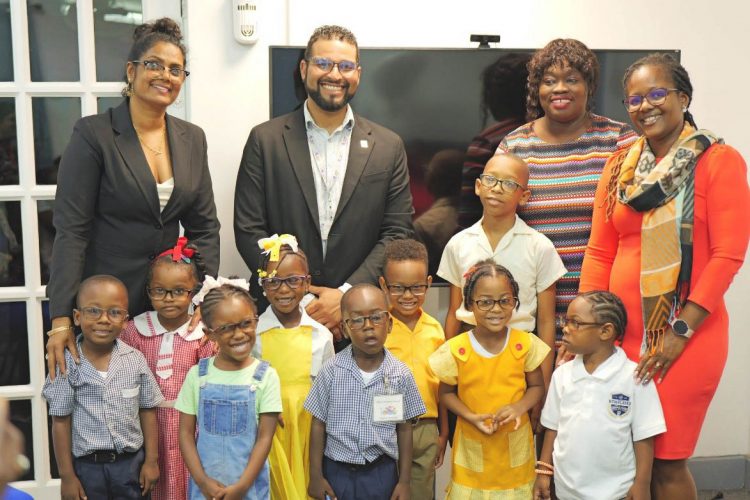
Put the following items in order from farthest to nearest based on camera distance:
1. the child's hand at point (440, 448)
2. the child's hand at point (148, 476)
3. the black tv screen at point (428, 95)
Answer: the black tv screen at point (428, 95) < the child's hand at point (440, 448) < the child's hand at point (148, 476)

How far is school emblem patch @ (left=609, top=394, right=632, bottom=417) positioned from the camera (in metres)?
2.89

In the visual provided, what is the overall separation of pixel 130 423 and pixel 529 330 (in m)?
1.46

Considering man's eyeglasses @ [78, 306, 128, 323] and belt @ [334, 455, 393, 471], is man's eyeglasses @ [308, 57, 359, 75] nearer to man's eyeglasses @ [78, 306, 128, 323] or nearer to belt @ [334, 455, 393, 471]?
man's eyeglasses @ [78, 306, 128, 323]

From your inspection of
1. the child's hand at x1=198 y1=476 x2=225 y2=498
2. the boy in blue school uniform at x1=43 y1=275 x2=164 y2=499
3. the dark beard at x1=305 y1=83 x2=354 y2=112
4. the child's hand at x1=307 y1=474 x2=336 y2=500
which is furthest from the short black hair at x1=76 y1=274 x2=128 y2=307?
the dark beard at x1=305 y1=83 x2=354 y2=112

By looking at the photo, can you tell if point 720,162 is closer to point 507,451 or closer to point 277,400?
point 507,451

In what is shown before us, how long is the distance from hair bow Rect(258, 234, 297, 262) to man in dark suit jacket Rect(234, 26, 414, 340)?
175mm

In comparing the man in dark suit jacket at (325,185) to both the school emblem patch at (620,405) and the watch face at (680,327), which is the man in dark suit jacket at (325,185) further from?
the watch face at (680,327)

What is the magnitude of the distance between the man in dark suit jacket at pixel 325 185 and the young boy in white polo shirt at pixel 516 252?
34cm

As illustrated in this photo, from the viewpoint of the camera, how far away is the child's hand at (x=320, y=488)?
9.59ft

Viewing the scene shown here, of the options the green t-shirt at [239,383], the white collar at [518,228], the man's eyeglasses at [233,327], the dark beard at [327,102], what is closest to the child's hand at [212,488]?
the green t-shirt at [239,383]

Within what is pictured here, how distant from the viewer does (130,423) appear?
9.75 ft

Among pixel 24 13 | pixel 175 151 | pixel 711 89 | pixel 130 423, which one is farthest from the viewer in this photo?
pixel 711 89

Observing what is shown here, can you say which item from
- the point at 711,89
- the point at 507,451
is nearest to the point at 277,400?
the point at 507,451

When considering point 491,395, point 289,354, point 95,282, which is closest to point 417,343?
point 491,395
